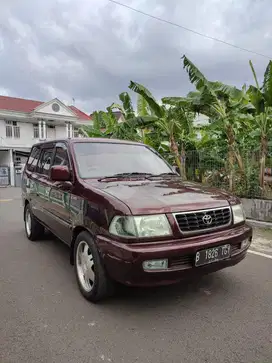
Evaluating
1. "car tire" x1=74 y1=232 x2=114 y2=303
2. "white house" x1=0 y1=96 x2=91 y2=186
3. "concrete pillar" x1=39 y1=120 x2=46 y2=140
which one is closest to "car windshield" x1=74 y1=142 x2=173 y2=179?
"car tire" x1=74 y1=232 x2=114 y2=303

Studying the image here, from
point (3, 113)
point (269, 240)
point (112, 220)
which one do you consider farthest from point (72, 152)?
point (3, 113)

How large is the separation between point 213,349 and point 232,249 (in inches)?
41.9

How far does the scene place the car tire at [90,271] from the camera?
9.72 feet

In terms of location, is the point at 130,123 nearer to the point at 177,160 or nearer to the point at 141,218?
the point at 177,160

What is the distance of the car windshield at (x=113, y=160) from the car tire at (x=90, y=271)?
857 millimetres

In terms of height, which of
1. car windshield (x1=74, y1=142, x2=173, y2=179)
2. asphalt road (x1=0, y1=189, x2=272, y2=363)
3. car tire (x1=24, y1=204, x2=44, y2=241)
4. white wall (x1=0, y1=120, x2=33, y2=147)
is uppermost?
white wall (x1=0, y1=120, x2=33, y2=147)

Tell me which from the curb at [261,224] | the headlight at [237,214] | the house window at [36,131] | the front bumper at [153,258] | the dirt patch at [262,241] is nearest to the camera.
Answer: the front bumper at [153,258]

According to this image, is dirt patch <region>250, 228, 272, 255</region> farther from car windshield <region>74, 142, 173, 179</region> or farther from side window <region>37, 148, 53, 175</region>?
side window <region>37, 148, 53, 175</region>

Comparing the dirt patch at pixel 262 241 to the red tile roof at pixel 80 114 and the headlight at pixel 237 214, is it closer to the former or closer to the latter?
the headlight at pixel 237 214

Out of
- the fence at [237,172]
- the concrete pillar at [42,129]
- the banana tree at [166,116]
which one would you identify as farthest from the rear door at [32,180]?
the concrete pillar at [42,129]

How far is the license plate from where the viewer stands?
282cm

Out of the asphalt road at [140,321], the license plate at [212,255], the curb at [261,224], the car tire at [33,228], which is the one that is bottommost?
the asphalt road at [140,321]

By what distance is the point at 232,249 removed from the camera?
3137 mm

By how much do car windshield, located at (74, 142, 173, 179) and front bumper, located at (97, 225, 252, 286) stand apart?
3.80 feet
